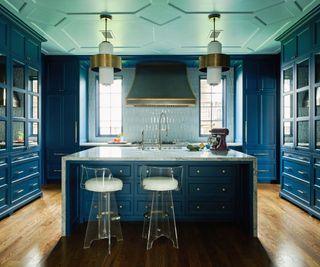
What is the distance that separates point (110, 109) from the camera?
6777 mm

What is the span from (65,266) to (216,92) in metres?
5.29

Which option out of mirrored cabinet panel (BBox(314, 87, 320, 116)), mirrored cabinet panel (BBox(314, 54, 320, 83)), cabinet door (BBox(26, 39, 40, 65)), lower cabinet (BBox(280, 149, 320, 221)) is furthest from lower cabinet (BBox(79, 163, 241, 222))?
cabinet door (BBox(26, 39, 40, 65))

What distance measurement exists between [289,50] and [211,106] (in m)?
2.46

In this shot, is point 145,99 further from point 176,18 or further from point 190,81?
point 176,18

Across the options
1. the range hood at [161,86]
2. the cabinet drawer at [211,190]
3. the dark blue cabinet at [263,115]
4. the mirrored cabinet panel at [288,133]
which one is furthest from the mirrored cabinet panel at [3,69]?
the dark blue cabinet at [263,115]

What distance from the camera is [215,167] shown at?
10.8 feet

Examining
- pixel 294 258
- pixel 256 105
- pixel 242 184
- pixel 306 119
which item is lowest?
pixel 294 258

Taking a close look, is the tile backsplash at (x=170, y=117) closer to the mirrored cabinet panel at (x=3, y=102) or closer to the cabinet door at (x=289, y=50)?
the cabinet door at (x=289, y=50)

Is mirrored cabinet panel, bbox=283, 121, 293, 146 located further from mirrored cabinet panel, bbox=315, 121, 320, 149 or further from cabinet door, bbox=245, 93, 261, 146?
cabinet door, bbox=245, 93, 261, 146

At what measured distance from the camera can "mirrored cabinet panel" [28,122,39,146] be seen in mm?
4422

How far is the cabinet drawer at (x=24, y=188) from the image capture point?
12.9 feet

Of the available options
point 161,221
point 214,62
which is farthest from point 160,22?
point 161,221

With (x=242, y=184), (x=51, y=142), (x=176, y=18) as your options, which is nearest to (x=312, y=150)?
(x=242, y=184)

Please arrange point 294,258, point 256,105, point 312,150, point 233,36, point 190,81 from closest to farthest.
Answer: point 294,258, point 312,150, point 233,36, point 256,105, point 190,81
